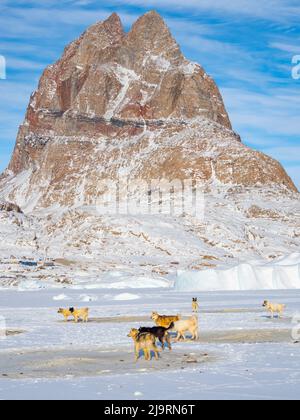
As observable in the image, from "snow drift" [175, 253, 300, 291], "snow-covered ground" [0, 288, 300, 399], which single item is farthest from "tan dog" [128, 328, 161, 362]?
"snow drift" [175, 253, 300, 291]

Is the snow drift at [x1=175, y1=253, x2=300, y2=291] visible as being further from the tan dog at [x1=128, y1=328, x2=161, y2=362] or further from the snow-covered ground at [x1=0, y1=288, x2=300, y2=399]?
the tan dog at [x1=128, y1=328, x2=161, y2=362]

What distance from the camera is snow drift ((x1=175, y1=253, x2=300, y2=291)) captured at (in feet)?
253

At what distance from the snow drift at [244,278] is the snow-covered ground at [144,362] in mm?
36712

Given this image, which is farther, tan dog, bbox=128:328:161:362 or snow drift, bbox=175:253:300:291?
snow drift, bbox=175:253:300:291

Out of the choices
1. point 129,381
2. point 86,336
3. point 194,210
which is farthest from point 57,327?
point 194,210

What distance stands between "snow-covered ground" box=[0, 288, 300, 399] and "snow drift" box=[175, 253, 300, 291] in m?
36.7

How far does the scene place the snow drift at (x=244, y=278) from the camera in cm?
7719

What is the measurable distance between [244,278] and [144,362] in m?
56.5

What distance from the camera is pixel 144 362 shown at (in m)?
23.0

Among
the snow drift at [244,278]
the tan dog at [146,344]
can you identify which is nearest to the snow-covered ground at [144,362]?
the tan dog at [146,344]

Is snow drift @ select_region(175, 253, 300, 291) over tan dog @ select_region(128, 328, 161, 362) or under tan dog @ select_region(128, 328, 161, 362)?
over

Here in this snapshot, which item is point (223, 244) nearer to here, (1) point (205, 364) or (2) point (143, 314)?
(2) point (143, 314)

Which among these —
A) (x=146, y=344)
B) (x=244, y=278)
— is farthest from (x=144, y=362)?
(x=244, y=278)

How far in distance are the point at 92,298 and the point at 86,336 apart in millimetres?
35785
